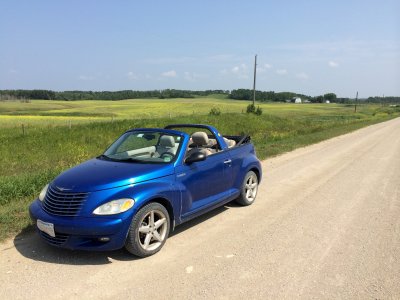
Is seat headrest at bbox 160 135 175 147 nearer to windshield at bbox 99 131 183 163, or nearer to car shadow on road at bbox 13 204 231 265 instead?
windshield at bbox 99 131 183 163

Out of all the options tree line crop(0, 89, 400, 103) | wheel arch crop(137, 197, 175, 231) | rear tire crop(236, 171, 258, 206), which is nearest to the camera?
wheel arch crop(137, 197, 175, 231)

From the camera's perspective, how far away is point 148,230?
15.0 feet

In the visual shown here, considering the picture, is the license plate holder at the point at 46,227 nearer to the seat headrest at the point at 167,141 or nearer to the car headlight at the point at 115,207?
the car headlight at the point at 115,207

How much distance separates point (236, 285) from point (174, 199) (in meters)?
1.46

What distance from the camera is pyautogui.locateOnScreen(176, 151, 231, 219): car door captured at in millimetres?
5142

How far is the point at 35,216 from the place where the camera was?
180 inches

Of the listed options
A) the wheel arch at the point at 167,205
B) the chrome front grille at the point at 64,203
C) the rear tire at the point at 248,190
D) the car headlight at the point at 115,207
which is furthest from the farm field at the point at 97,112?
the car headlight at the point at 115,207

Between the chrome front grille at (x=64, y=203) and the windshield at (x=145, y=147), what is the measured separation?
1100mm

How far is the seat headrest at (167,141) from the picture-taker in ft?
18.3

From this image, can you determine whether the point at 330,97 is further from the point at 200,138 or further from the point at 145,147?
the point at 145,147

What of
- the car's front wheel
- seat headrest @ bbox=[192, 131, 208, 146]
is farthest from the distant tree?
the car's front wheel

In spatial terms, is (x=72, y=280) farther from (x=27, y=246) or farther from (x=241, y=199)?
(x=241, y=199)

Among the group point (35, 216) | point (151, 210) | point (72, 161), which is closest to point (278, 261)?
point (151, 210)

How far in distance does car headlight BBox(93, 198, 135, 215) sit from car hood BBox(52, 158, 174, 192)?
0.19 meters
